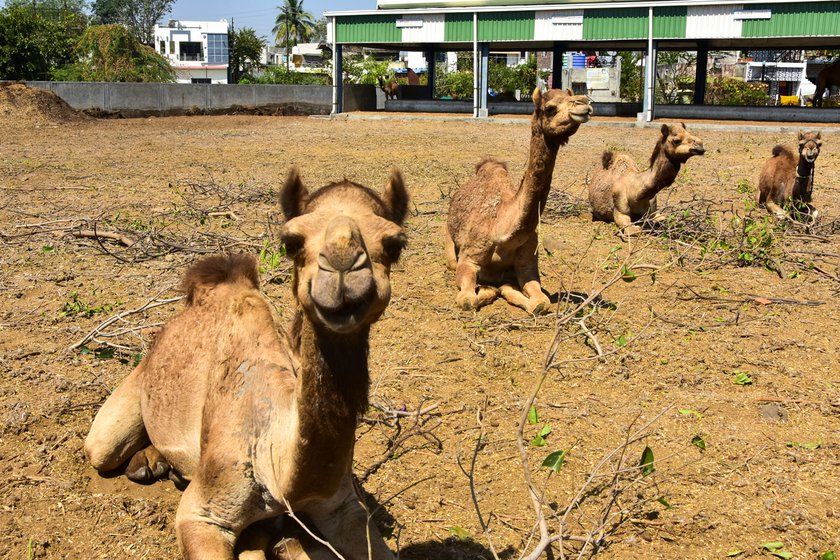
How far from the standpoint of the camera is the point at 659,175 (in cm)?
1148

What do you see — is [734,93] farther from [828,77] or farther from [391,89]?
[391,89]

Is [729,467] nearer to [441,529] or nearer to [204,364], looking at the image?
[441,529]

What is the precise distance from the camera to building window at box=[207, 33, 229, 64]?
9012cm

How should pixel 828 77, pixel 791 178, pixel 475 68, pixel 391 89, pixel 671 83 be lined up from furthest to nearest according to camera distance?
pixel 671 83 < pixel 391 89 < pixel 828 77 < pixel 475 68 < pixel 791 178

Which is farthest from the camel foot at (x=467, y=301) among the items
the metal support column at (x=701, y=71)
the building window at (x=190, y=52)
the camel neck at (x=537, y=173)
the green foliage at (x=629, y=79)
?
the building window at (x=190, y=52)

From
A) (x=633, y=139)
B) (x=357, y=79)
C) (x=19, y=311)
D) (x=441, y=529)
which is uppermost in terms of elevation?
(x=357, y=79)

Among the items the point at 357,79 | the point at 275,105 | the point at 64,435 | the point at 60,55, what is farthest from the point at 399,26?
the point at 64,435

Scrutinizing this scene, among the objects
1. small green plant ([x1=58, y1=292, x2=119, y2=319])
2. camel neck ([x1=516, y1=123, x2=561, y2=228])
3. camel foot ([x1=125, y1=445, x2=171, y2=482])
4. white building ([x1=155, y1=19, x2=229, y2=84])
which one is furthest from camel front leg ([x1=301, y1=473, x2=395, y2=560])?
white building ([x1=155, y1=19, x2=229, y2=84])

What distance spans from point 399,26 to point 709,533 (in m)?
32.3

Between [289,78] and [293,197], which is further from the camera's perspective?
[289,78]

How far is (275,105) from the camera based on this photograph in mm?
34875

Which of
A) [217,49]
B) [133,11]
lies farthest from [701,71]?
[133,11]

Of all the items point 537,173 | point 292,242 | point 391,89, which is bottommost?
point 292,242

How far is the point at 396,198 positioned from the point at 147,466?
2392mm
